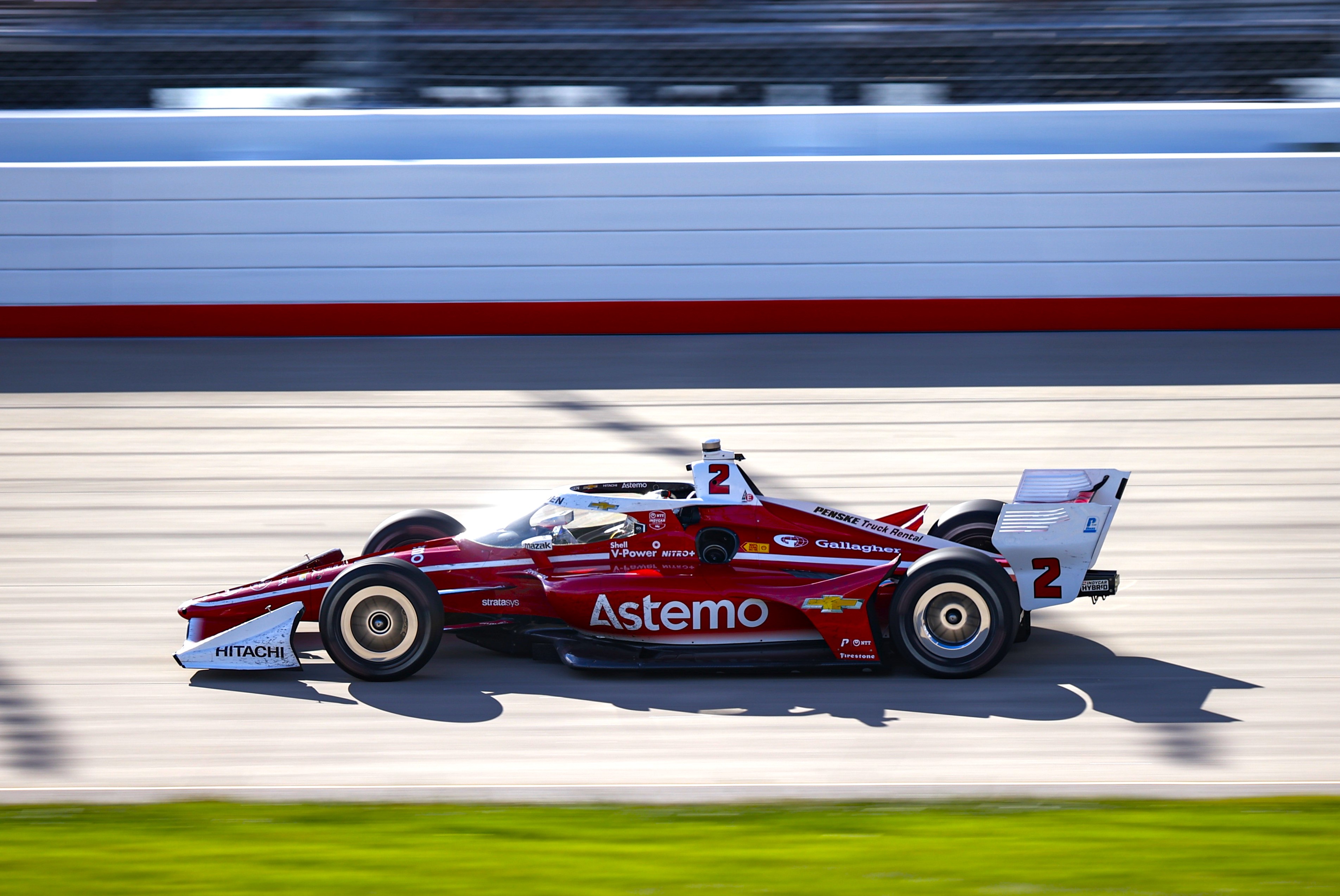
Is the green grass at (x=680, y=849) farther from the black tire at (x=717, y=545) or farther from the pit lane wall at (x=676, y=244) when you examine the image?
the pit lane wall at (x=676, y=244)

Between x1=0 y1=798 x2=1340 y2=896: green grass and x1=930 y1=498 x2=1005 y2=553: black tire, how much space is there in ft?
6.00

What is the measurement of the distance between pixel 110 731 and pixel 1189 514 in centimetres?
539

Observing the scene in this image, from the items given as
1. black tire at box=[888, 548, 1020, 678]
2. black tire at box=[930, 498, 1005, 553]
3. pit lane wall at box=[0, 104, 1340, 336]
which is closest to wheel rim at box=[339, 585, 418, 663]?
black tire at box=[888, 548, 1020, 678]

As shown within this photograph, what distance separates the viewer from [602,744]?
4859mm

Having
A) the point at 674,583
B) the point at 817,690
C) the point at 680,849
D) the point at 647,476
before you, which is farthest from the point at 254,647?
the point at 647,476

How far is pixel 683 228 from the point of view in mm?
11383

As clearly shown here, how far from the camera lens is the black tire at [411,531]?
20.0 ft

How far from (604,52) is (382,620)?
7.96m

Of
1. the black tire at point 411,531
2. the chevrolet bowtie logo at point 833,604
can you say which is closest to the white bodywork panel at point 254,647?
the black tire at point 411,531

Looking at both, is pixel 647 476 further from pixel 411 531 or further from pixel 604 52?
pixel 604 52

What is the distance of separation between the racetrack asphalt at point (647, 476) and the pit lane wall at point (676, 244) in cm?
35

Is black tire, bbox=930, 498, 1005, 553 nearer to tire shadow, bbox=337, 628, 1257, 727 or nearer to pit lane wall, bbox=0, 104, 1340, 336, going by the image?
tire shadow, bbox=337, 628, 1257, 727

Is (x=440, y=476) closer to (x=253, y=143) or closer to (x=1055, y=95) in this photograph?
(x=253, y=143)

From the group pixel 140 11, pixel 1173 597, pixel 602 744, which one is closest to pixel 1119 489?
pixel 1173 597
